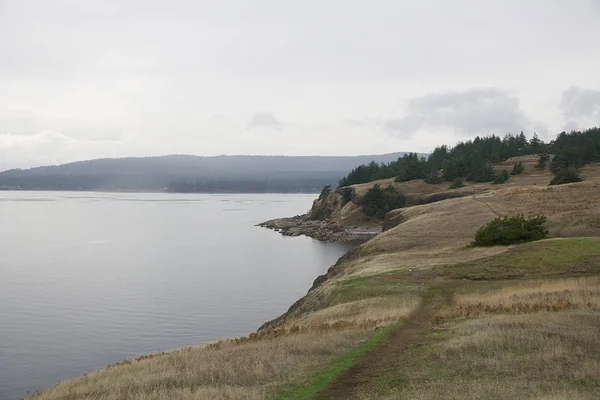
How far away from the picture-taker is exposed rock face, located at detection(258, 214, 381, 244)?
11300 cm

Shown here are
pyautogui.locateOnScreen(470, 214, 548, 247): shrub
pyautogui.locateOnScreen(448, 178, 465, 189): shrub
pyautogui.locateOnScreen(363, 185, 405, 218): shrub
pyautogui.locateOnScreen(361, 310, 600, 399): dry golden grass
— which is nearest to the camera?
pyautogui.locateOnScreen(361, 310, 600, 399): dry golden grass

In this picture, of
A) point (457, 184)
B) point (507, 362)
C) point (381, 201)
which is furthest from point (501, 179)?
point (507, 362)

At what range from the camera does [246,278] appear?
67.4 meters

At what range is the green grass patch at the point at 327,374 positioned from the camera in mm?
15672

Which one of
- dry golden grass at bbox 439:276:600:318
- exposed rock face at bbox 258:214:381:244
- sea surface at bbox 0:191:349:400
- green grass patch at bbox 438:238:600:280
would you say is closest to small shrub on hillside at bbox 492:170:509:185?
exposed rock face at bbox 258:214:381:244

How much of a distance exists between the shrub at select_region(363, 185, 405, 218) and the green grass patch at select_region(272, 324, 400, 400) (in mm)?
110054

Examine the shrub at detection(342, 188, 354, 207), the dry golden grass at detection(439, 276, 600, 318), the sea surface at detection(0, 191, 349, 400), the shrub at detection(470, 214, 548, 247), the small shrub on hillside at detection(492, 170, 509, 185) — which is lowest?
the sea surface at detection(0, 191, 349, 400)

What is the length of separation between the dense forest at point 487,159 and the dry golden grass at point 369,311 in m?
71.6

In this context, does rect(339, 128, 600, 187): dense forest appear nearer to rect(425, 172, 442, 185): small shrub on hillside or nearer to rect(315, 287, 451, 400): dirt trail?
rect(425, 172, 442, 185): small shrub on hillside

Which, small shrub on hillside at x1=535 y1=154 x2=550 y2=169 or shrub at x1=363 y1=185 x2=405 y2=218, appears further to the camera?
small shrub on hillside at x1=535 y1=154 x2=550 y2=169

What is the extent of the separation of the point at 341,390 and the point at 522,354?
623cm

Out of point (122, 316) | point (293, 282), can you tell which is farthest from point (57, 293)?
point (293, 282)

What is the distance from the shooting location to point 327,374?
17.5 m

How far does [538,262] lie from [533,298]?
12197 mm
